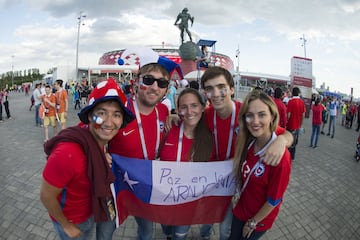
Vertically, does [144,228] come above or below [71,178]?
below

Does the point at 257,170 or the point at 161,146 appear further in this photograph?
the point at 161,146

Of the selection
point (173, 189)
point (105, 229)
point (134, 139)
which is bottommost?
point (105, 229)

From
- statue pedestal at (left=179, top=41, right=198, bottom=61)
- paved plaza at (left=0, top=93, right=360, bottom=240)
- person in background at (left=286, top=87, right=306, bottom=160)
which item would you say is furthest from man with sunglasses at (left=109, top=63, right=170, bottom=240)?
statue pedestal at (left=179, top=41, right=198, bottom=61)

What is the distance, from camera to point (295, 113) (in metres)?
6.96

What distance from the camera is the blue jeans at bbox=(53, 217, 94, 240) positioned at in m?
1.93

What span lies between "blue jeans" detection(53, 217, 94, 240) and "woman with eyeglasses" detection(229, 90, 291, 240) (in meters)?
1.35

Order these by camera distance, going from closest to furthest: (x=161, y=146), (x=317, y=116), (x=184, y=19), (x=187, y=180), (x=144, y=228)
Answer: (x=187, y=180), (x=161, y=146), (x=144, y=228), (x=317, y=116), (x=184, y=19)

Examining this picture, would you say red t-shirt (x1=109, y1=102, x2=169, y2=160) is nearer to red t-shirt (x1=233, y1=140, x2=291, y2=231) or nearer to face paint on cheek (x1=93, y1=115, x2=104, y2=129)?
face paint on cheek (x1=93, y1=115, x2=104, y2=129)

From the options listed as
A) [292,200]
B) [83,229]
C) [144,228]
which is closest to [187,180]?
[144,228]

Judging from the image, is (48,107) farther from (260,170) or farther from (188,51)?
(188,51)

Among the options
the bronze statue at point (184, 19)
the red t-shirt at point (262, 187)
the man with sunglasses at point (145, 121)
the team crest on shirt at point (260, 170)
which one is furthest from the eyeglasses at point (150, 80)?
the bronze statue at point (184, 19)

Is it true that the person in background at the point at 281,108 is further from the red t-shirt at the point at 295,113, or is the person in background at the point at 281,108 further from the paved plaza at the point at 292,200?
the paved plaza at the point at 292,200

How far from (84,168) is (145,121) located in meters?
0.85

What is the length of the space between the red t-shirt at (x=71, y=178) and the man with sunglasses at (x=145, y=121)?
61 centimetres
